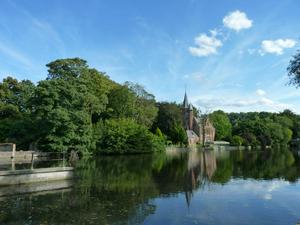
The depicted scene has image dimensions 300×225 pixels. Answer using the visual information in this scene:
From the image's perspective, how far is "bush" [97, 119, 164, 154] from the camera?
66.1 m

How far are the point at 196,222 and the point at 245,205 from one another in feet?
15.8

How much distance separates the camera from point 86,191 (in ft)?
70.6

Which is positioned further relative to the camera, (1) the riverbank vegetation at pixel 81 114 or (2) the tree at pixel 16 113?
(2) the tree at pixel 16 113

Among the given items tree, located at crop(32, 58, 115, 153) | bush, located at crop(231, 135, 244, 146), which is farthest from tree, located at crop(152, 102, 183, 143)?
tree, located at crop(32, 58, 115, 153)

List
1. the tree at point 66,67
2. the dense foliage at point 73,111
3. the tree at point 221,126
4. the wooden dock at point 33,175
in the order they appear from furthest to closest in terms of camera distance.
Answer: the tree at point 221,126
the tree at point 66,67
the dense foliage at point 73,111
the wooden dock at point 33,175

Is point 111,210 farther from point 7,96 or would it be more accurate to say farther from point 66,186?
point 7,96

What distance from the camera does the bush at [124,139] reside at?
217ft

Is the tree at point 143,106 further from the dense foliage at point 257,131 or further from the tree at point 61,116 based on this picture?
the dense foliage at point 257,131

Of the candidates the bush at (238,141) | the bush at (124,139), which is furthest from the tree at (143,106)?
the bush at (238,141)

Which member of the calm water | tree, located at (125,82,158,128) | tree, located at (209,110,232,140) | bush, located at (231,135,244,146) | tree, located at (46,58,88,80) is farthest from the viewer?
tree, located at (209,110,232,140)

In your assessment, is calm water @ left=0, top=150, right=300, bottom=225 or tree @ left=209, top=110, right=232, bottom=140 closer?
calm water @ left=0, top=150, right=300, bottom=225

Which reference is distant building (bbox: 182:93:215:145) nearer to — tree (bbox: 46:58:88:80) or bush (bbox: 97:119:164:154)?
bush (bbox: 97:119:164:154)

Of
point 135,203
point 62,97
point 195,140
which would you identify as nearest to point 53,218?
point 135,203

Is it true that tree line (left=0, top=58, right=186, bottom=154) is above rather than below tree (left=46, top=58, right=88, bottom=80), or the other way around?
below
